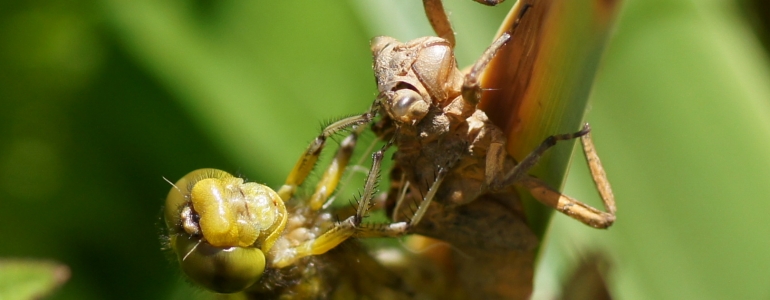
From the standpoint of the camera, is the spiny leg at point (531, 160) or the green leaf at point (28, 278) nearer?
the spiny leg at point (531, 160)

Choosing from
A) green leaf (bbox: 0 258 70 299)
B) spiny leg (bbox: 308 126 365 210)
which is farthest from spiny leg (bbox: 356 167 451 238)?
green leaf (bbox: 0 258 70 299)

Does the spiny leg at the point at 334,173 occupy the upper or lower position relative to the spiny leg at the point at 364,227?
upper

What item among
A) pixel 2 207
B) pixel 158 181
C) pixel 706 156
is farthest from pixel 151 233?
pixel 706 156

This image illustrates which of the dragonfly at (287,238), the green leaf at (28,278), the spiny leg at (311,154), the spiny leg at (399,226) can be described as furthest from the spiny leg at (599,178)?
the green leaf at (28,278)

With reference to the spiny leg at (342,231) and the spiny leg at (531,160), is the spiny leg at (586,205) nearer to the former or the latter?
the spiny leg at (531,160)

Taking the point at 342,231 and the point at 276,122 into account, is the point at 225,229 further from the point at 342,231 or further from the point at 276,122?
the point at 276,122

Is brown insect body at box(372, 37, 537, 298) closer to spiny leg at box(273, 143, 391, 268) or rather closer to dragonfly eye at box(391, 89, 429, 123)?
dragonfly eye at box(391, 89, 429, 123)

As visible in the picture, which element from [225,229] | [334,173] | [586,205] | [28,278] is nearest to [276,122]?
[334,173]
